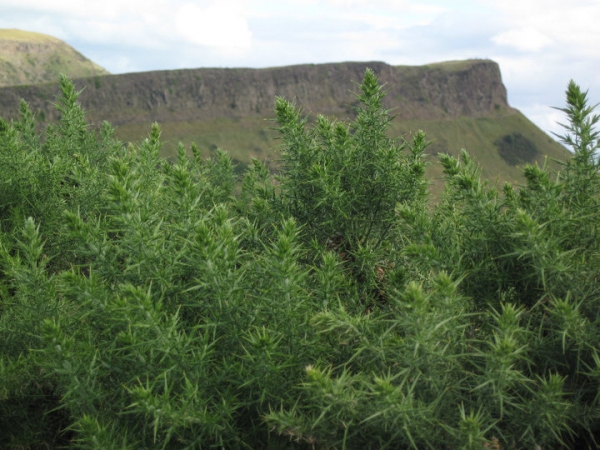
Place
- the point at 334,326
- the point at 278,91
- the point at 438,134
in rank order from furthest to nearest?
the point at 278,91 → the point at 438,134 → the point at 334,326

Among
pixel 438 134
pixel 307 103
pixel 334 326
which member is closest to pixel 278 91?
pixel 307 103

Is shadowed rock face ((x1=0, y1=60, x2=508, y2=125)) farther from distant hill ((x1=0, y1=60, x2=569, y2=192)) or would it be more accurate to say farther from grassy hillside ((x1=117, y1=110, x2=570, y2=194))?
grassy hillside ((x1=117, y1=110, x2=570, y2=194))

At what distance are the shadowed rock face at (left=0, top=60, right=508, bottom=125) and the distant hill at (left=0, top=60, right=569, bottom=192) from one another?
216 millimetres

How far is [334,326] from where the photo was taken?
8.87 ft

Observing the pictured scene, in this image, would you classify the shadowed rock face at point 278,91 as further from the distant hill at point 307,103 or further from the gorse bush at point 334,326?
the gorse bush at point 334,326

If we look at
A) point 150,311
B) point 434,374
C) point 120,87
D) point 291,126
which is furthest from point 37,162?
point 120,87

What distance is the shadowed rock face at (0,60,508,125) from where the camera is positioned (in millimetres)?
132125

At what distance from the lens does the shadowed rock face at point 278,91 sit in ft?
433

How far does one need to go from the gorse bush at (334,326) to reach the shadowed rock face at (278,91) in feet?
420

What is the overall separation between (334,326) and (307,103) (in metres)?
142

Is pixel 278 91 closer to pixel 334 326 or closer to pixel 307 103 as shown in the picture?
pixel 307 103

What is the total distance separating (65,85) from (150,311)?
4.07 metres

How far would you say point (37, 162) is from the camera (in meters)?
5.24

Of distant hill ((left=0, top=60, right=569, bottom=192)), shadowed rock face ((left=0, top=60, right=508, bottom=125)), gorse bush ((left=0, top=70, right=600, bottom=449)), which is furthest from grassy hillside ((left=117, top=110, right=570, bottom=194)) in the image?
gorse bush ((left=0, top=70, right=600, bottom=449))
